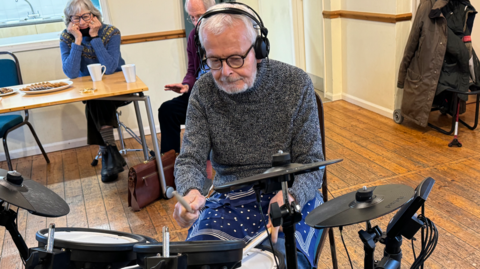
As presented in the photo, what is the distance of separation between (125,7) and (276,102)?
271cm

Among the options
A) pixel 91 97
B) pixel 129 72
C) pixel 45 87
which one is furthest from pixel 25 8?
pixel 91 97

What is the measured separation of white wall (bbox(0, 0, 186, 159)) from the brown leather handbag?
136cm

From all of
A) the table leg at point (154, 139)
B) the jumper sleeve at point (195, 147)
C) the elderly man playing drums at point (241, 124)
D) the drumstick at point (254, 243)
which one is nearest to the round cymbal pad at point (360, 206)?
the drumstick at point (254, 243)

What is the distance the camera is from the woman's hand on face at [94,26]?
3.01 metres

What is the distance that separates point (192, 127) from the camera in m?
1.38

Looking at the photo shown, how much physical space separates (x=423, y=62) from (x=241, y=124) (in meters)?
2.22

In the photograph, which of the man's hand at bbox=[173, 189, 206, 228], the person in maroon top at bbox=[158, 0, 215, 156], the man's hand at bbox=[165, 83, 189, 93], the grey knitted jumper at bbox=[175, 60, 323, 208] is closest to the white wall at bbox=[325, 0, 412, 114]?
the person in maroon top at bbox=[158, 0, 215, 156]

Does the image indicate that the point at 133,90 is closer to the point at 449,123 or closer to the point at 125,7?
the point at 125,7

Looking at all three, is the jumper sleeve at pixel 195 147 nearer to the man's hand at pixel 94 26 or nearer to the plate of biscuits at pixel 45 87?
the plate of biscuits at pixel 45 87

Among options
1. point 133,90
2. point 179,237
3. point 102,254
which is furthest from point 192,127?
point 133,90

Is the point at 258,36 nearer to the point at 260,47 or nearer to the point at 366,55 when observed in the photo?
the point at 260,47

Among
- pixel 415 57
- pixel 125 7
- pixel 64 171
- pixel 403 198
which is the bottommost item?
pixel 64 171

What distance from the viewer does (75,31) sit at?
119 inches

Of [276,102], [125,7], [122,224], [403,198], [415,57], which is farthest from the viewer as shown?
[125,7]
